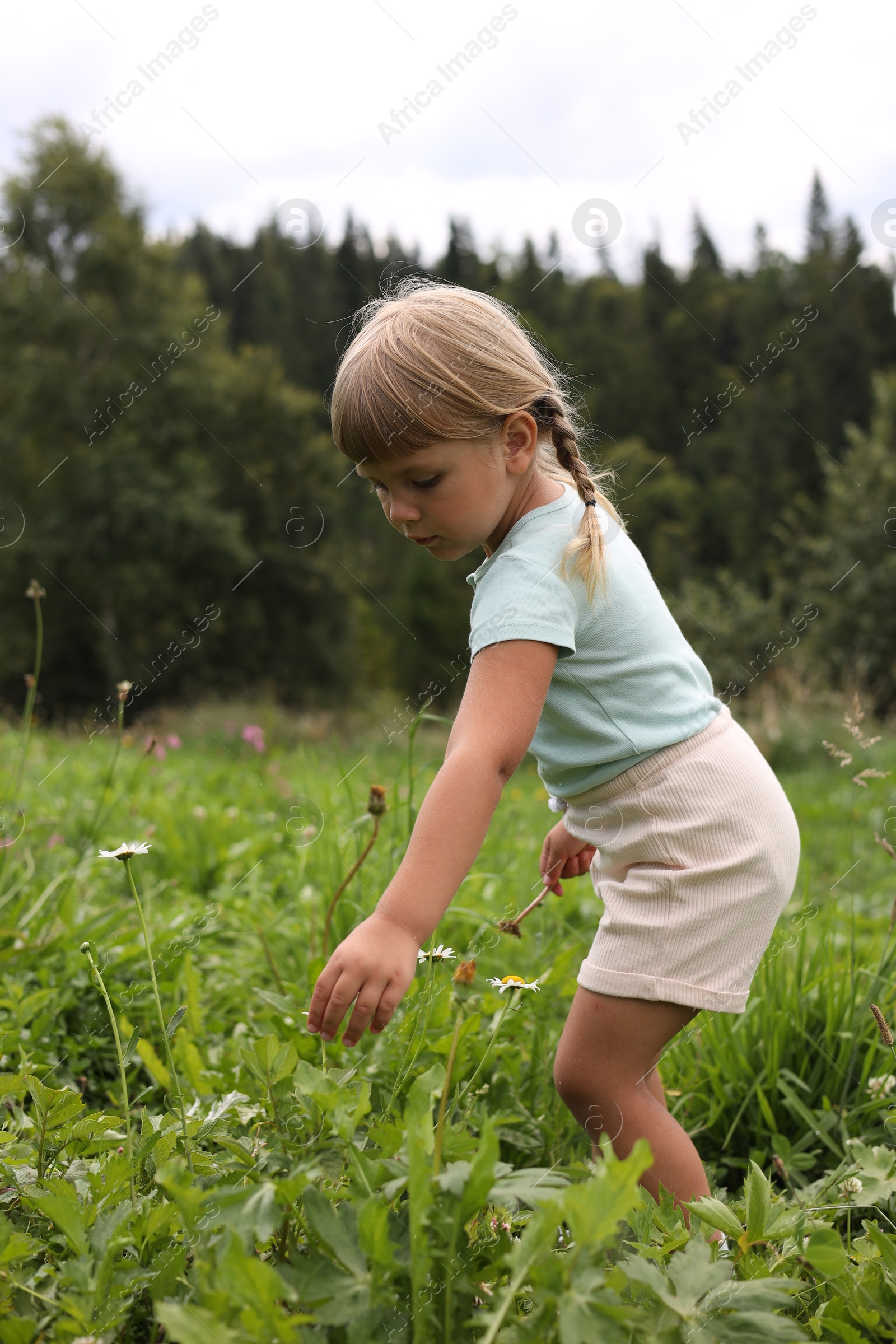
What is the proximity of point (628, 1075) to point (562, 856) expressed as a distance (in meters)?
0.45

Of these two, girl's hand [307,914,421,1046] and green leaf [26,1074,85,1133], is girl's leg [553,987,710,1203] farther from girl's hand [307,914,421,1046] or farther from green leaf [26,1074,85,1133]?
green leaf [26,1074,85,1133]

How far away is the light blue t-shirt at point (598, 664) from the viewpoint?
4.62 feet

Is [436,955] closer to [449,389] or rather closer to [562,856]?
[562,856]

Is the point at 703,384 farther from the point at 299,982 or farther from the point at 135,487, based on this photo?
the point at 299,982

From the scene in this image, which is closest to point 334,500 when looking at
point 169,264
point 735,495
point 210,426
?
point 210,426

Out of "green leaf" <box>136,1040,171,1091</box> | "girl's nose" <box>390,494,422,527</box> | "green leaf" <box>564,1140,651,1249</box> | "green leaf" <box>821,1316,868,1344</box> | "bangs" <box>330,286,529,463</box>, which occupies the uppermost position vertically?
"bangs" <box>330,286,529,463</box>

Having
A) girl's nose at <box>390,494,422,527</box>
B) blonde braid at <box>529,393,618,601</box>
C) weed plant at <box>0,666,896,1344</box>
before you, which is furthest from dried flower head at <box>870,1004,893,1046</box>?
girl's nose at <box>390,494,422,527</box>

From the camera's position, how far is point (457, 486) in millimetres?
1452

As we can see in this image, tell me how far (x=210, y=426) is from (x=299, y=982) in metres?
20.4

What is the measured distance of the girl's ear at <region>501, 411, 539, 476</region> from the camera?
4.98 ft

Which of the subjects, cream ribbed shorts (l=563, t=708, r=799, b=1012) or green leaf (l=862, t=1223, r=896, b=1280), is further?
cream ribbed shorts (l=563, t=708, r=799, b=1012)

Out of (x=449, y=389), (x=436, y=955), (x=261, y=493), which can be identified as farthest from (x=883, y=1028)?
(x=261, y=493)

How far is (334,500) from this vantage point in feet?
83.8

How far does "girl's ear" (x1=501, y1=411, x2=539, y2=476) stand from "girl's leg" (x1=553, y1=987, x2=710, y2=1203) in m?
0.80
